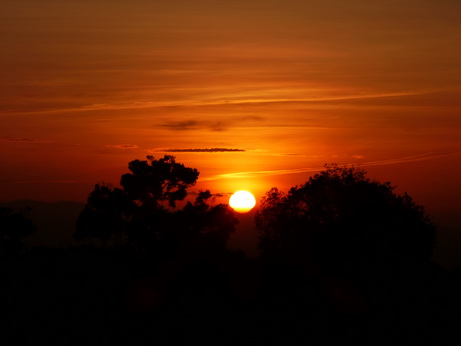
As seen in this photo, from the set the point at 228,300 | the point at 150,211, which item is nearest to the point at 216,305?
the point at 228,300

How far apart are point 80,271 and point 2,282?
199 cm

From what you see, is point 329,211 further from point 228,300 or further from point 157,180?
point 228,300

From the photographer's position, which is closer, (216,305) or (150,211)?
(216,305)

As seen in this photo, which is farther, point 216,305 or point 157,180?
point 157,180

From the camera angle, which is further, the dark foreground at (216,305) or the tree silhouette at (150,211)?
the tree silhouette at (150,211)

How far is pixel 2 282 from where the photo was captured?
17.1 m

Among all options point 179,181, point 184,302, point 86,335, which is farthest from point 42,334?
point 179,181

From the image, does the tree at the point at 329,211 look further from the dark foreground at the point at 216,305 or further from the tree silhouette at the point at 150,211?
the dark foreground at the point at 216,305

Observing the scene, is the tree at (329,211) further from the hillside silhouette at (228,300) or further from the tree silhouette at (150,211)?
the hillside silhouette at (228,300)

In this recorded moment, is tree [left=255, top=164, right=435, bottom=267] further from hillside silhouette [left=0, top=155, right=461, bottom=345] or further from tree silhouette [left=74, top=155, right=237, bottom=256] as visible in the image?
hillside silhouette [left=0, top=155, right=461, bottom=345]

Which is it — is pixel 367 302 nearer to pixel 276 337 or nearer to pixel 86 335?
pixel 276 337

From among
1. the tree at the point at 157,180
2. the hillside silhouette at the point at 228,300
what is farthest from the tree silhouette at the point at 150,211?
the hillside silhouette at the point at 228,300

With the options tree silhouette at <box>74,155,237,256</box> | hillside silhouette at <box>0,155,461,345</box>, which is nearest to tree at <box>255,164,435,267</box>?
tree silhouette at <box>74,155,237,256</box>

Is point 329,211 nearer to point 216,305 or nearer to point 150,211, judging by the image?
point 150,211
